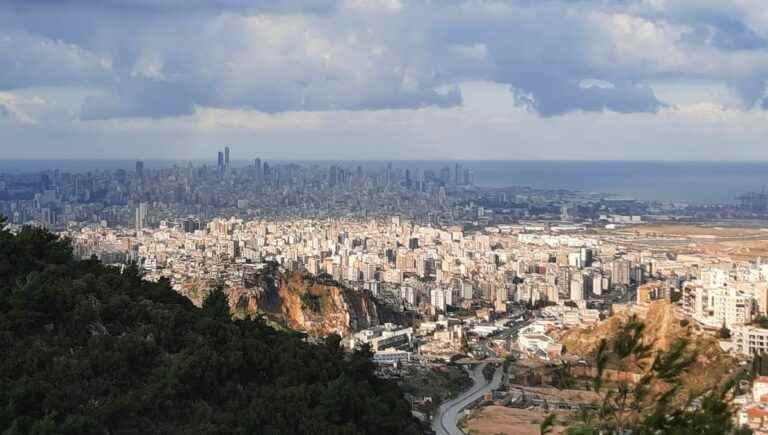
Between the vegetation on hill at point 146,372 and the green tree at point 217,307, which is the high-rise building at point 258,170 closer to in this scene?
the green tree at point 217,307

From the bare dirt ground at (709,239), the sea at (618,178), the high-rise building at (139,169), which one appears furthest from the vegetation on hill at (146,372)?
the high-rise building at (139,169)

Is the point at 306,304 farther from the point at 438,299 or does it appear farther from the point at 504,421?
the point at 504,421

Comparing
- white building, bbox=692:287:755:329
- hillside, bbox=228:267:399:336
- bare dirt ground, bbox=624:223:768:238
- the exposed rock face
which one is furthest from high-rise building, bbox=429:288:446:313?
bare dirt ground, bbox=624:223:768:238

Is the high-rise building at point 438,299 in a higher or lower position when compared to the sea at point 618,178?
lower

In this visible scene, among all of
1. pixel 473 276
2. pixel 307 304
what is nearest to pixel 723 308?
pixel 307 304

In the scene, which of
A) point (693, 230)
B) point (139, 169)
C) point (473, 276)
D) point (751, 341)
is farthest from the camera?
point (139, 169)

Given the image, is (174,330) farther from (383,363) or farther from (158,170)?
(158,170)
